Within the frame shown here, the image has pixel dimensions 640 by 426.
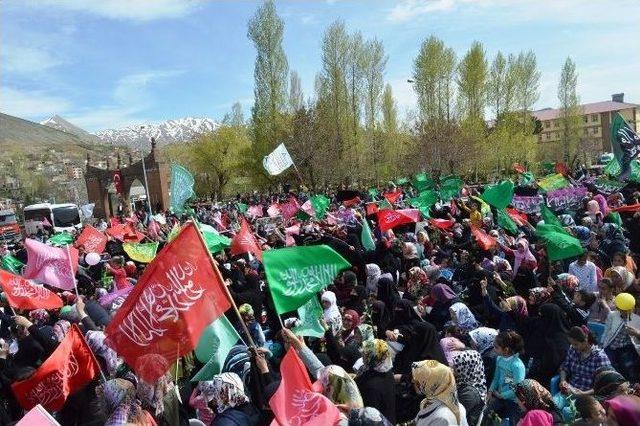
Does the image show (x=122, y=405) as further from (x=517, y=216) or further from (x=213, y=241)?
(x=517, y=216)

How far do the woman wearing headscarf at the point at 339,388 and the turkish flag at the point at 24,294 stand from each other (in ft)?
17.3

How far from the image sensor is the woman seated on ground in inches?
187

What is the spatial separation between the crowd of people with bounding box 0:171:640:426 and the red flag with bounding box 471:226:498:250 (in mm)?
103

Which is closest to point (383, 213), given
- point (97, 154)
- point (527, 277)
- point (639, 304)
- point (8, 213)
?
point (527, 277)

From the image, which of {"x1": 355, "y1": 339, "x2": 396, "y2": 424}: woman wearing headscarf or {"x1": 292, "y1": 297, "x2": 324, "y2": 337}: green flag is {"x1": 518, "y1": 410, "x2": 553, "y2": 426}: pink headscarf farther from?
{"x1": 292, "y1": 297, "x2": 324, "y2": 337}: green flag

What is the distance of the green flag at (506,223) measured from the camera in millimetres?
11172

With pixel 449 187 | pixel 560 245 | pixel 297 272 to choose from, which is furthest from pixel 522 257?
pixel 449 187

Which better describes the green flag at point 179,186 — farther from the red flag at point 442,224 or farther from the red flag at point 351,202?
the red flag at point 351,202

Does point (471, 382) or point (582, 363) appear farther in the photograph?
point (582, 363)

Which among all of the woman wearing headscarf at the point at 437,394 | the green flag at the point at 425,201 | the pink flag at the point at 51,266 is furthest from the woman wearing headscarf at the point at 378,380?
the green flag at the point at 425,201

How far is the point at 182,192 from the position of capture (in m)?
13.9

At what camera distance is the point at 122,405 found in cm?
394

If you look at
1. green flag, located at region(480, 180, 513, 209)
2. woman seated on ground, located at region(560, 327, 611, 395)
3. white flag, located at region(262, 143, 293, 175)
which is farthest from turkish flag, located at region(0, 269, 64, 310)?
green flag, located at region(480, 180, 513, 209)

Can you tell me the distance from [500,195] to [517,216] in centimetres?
58
